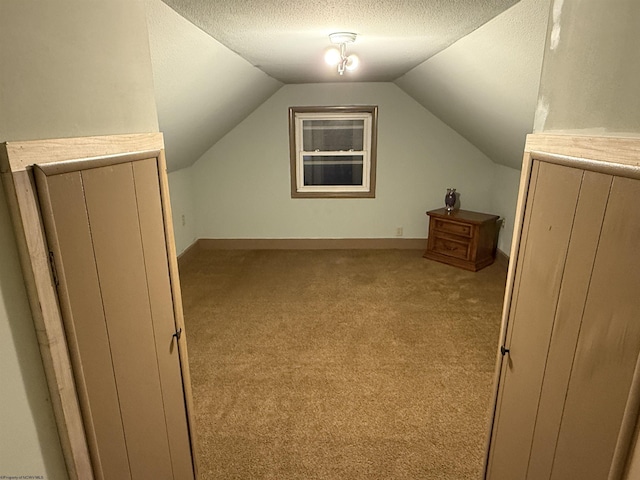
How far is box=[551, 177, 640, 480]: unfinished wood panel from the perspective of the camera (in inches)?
32.7

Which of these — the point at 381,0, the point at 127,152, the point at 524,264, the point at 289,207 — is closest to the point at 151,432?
the point at 127,152

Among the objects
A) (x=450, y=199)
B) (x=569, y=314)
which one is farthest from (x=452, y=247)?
(x=569, y=314)

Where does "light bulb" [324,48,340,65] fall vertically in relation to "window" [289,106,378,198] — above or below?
above

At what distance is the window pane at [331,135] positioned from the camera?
4895 millimetres

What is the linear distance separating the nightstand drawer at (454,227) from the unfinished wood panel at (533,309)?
10.1 ft

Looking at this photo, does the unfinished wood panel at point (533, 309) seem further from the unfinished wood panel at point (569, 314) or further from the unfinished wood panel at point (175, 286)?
the unfinished wood panel at point (175, 286)

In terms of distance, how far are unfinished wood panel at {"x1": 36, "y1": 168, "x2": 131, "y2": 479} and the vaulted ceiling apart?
0.94m

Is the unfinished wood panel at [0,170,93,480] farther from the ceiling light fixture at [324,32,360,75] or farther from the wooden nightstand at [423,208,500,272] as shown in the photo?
the wooden nightstand at [423,208,500,272]

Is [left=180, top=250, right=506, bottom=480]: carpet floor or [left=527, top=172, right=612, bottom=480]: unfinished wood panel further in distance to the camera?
[left=180, top=250, right=506, bottom=480]: carpet floor

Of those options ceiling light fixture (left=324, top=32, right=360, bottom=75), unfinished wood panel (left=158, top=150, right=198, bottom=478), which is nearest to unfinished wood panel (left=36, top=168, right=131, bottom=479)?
unfinished wood panel (left=158, top=150, right=198, bottom=478)

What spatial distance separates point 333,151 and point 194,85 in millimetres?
2593

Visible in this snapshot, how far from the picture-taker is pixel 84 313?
3.30 feet

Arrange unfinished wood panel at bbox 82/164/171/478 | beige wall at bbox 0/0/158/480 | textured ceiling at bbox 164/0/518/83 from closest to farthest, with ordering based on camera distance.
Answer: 1. beige wall at bbox 0/0/158/480
2. unfinished wood panel at bbox 82/164/171/478
3. textured ceiling at bbox 164/0/518/83

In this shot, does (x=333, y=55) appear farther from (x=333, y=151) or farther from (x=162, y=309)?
(x=333, y=151)
